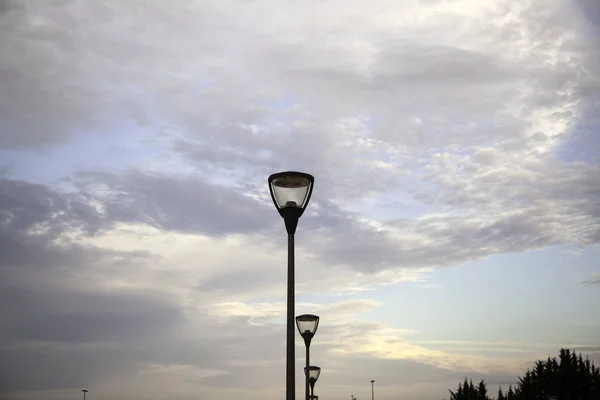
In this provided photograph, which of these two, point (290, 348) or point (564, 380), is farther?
point (564, 380)

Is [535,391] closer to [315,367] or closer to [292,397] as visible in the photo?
[315,367]

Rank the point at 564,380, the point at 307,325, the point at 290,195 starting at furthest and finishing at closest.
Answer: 1. the point at 564,380
2. the point at 307,325
3. the point at 290,195

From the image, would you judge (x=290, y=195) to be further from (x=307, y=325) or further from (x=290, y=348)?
(x=307, y=325)

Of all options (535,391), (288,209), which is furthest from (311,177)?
(535,391)

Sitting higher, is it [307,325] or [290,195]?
[290,195]

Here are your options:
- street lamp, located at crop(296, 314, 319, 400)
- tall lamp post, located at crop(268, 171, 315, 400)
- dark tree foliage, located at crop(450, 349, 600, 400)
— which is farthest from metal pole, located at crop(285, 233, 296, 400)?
dark tree foliage, located at crop(450, 349, 600, 400)

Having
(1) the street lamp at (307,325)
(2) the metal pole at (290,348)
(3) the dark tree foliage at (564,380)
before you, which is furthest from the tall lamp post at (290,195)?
(3) the dark tree foliage at (564,380)

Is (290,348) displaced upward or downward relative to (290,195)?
downward

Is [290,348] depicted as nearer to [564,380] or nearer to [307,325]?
[307,325]

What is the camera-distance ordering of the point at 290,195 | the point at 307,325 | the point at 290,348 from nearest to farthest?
the point at 290,348 → the point at 290,195 → the point at 307,325

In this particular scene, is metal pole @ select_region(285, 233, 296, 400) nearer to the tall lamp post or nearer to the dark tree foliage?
the tall lamp post

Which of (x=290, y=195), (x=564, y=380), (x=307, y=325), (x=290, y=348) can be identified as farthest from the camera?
(x=564, y=380)

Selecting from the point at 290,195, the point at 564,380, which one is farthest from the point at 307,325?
the point at 564,380

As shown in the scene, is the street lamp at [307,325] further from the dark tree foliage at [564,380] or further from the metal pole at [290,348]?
the dark tree foliage at [564,380]
